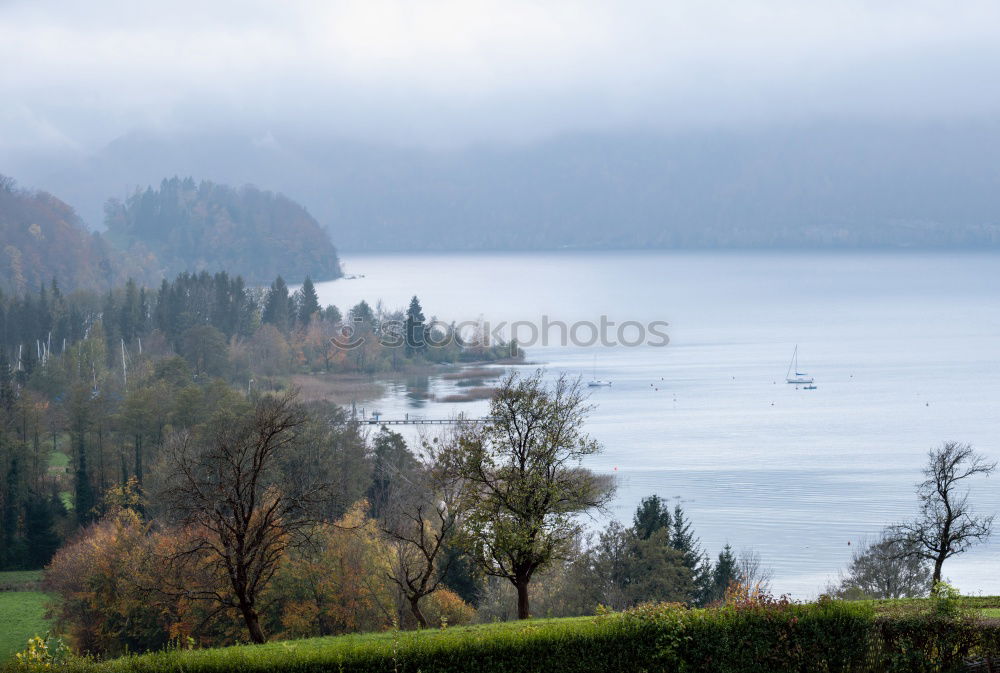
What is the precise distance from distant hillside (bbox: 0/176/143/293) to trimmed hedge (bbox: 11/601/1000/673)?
4502 inches

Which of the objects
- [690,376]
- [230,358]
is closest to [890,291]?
[690,376]

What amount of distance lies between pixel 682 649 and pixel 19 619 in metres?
25.0

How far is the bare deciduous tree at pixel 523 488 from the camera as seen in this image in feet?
52.9

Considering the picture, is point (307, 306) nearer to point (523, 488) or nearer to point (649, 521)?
point (649, 521)

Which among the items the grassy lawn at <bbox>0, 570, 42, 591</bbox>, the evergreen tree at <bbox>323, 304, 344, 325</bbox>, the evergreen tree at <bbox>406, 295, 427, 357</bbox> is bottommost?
the grassy lawn at <bbox>0, 570, 42, 591</bbox>

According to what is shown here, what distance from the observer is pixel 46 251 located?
131 meters

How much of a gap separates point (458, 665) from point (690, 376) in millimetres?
75184

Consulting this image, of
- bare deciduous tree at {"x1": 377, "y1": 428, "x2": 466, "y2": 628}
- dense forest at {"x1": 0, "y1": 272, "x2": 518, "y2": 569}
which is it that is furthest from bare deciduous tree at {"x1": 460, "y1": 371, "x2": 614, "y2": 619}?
dense forest at {"x1": 0, "y1": 272, "x2": 518, "y2": 569}

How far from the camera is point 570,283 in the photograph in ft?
639

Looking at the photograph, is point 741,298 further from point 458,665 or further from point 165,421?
point 458,665

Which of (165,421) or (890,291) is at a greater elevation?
(890,291)

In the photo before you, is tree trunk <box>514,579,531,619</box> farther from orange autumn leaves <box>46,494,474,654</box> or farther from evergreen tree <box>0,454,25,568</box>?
evergreen tree <box>0,454,25,568</box>

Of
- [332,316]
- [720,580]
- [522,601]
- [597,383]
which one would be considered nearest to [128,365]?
[332,316]

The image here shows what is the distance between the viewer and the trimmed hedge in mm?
11180
